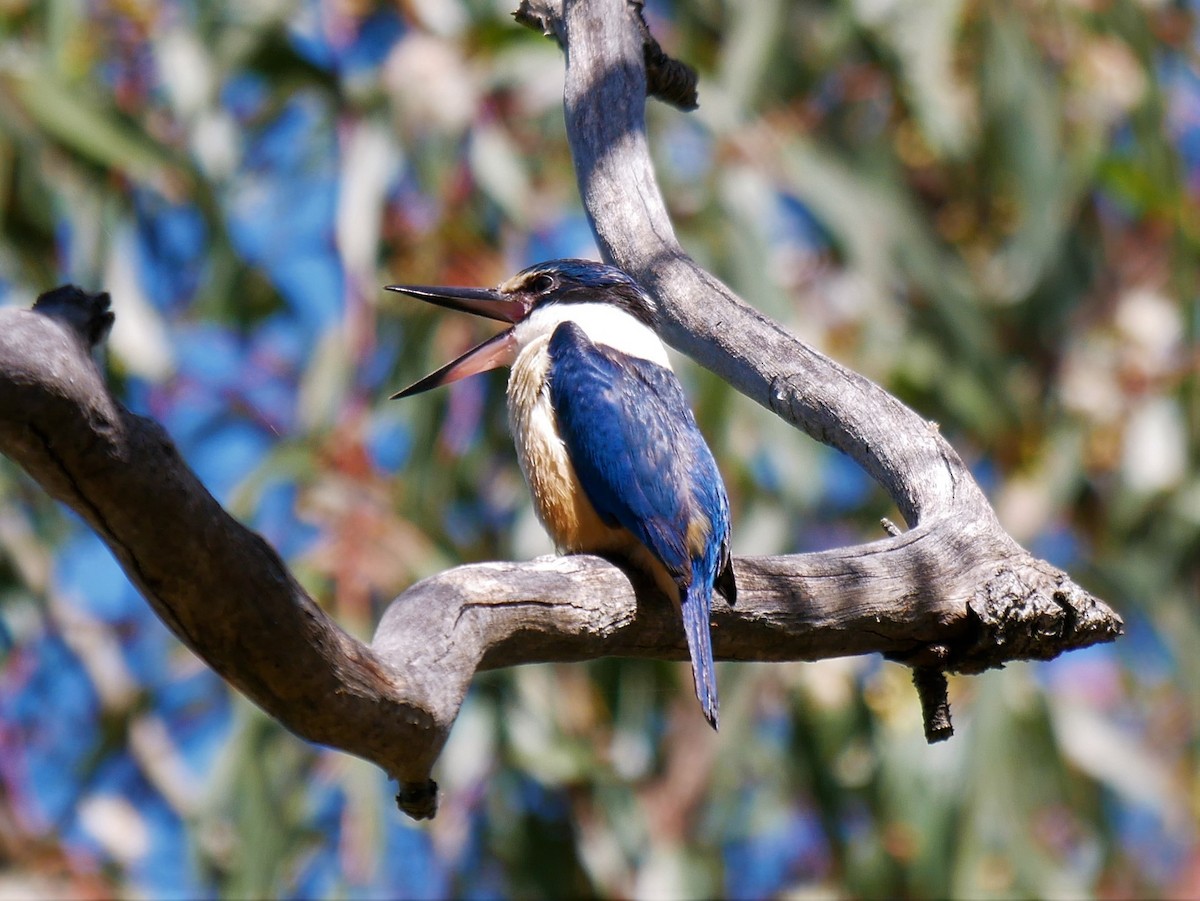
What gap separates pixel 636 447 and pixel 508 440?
6.82ft

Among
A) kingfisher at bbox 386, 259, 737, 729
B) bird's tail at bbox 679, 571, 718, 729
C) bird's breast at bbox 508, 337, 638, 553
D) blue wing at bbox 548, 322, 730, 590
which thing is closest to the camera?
bird's tail at bbox 679, 571, 718, 729

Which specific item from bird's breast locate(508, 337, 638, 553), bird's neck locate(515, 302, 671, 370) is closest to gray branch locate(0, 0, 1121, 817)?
bird's breast locate(508, 337, 638, 553)

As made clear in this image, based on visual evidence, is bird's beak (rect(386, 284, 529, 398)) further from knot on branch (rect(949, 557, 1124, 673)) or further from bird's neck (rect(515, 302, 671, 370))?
knot on branch (rect(949, 557, 1124, 673))

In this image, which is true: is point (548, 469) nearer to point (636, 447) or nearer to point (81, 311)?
point (636, 447)

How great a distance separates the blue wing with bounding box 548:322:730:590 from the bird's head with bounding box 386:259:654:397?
21 centimetres

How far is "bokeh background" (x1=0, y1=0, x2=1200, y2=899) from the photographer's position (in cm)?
445

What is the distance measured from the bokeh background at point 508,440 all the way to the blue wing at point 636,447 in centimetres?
135

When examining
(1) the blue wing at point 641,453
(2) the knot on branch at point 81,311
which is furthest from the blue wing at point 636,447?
(2) the knot on branch at point 81,311

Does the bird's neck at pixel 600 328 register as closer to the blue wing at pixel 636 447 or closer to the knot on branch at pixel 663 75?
the blue wing at pixel 636 447

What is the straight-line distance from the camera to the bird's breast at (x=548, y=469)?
2822 mm

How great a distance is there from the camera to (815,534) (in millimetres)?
5246

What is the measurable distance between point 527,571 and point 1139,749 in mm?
3677

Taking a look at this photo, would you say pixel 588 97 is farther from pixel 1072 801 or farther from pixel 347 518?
pixel 1072 801

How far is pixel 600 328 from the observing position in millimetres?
3309
